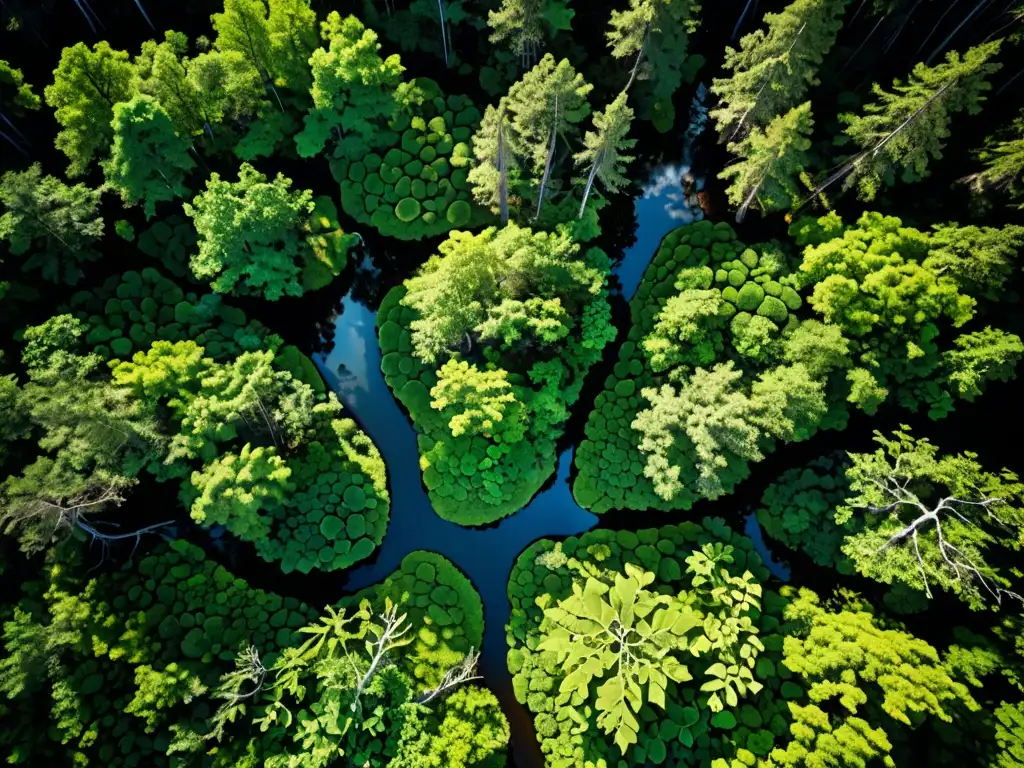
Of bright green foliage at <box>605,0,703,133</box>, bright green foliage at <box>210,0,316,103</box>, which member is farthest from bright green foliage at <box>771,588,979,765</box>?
bright green foliage at <box>210,0,316,103</box>

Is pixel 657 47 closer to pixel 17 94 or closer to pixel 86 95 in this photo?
pixel 86 95

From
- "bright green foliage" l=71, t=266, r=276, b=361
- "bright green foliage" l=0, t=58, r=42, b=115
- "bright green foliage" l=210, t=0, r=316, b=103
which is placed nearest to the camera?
"bright green foliage" l=210, t=0, r=316, b=103

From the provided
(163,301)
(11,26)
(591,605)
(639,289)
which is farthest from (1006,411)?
(11,26)

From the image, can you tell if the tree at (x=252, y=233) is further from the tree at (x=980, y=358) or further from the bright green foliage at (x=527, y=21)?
the tree at (x=980, y=358)

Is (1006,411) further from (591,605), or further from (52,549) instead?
(52,549)

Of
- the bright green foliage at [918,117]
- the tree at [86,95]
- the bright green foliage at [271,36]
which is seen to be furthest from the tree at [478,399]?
the tree at [86,95]

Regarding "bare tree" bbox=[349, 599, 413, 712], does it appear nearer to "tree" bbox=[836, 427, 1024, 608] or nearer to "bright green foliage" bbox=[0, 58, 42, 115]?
"tree" bbox=[836, 427, 1024, 608]

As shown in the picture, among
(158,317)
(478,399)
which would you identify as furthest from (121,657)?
(478,399)

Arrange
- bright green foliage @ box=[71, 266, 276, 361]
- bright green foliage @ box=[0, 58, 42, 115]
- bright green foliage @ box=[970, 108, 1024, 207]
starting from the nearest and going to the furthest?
bright green foliage @ box=[970, 108, 1024, 207] → bright green foliage @ box=[0, 58, 42, 115] → bright green foliage @ box=[71, 266, 276, 361]
